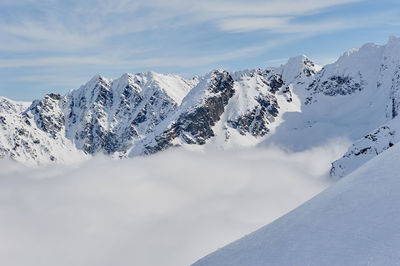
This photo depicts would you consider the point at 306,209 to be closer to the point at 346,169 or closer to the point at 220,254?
the point at 220,254

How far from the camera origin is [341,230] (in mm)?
15922

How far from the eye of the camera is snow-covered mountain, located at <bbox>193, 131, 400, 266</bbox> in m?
14.4

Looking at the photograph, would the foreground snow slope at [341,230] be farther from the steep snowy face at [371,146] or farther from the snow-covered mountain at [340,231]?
the steep snowy face at [371,146]

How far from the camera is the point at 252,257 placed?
→ 56.7ft

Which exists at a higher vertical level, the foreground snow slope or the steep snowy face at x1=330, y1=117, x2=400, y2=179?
the steep snowy face at x1=330, y1=117, x2=400, y2=179

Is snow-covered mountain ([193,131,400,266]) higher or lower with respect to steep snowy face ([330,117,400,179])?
lower

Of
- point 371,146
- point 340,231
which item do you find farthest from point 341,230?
point 371,146

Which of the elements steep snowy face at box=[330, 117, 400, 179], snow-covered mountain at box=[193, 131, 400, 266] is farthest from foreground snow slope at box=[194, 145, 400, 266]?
steep snowy face at box=[330, 117, 400, 179]

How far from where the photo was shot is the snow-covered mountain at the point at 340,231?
1437 centimetres

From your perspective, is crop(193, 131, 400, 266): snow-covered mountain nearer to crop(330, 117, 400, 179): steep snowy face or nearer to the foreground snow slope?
the foreground snow slope

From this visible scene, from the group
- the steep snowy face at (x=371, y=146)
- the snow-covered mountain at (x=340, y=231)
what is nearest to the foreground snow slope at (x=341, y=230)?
the snow-covered mountain at (x=340, y=231)

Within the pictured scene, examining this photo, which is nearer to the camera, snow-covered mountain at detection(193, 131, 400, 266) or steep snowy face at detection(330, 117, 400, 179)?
snow-covered mountain at detection(193, 131, 400, 266)

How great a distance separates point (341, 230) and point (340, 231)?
0.24 ft

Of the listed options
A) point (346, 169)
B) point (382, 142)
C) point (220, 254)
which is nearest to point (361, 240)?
point (220, 254)
